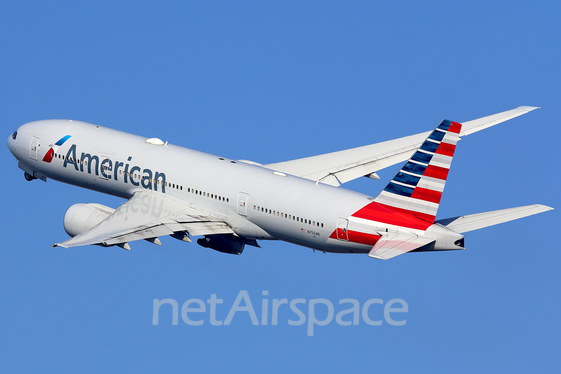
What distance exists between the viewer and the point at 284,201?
188ft

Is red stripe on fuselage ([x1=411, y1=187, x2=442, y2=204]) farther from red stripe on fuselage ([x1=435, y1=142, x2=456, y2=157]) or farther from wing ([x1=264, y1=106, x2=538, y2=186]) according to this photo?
wing ([x1=264, y1=106, x2=538, y2=186])

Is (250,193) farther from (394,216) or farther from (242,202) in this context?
(394,216)

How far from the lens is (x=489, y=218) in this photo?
171 ft

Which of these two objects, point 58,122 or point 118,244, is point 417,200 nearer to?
point 118,244

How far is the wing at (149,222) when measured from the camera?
56.7 m

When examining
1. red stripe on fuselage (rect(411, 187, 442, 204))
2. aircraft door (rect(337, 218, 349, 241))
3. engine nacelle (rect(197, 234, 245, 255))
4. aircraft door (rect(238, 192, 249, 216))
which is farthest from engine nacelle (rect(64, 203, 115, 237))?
red stripe on fuselage (rect(411, 187, 442, 204))

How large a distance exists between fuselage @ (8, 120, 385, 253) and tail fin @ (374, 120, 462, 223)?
6.72 ft

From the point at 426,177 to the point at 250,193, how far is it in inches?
427

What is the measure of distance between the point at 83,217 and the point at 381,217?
18.0 metres

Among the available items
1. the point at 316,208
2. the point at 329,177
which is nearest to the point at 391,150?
the point at 329,177

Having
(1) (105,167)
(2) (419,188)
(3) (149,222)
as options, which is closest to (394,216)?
(2) (419,188)

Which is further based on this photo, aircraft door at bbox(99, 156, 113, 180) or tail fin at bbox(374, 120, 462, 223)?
aircraft door at bbox(99, 156, 113, 180)

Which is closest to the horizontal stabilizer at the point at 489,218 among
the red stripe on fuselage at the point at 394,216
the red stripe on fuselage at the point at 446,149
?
the red stripe on fuselage at the point at 394,216

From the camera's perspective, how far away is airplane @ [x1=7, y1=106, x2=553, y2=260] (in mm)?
53094
